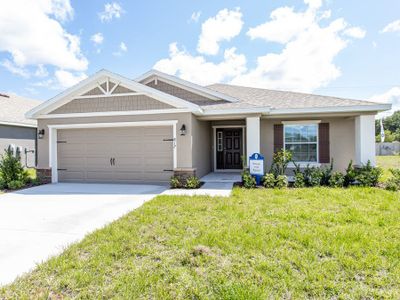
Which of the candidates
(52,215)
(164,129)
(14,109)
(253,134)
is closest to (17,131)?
(14,109)

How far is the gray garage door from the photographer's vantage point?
9.27m

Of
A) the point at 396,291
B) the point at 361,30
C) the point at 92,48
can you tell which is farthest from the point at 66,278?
the point at 361,30

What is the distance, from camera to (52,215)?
18.1 ft

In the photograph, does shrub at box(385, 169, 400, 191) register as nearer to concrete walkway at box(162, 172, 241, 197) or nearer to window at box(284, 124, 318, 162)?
window at box(284, 124, 318, 162)

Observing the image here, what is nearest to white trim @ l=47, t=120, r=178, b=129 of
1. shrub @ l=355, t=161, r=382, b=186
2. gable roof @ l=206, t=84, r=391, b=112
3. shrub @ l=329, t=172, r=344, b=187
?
gable roof @ l=206, t=84, r=391, b=112

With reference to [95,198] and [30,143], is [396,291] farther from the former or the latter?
[30,143]

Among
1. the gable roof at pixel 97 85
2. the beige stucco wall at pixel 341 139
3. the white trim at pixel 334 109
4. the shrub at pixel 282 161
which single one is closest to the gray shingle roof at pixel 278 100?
the white trim at pixel 334 109

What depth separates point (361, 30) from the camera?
11383 millimetres

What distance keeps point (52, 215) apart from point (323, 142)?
10.3 m

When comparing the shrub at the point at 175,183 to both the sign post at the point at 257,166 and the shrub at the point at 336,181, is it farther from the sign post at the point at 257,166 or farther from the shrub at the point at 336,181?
the shrub at the point at 336,181

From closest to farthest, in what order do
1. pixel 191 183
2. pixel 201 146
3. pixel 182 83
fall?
pixel 191 183, pixel 201 146, pixel 182 83

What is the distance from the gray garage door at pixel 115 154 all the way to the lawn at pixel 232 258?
13.2ft

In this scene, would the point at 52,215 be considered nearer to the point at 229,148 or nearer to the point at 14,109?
the point at 229,148

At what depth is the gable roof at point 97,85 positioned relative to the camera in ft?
28.4
